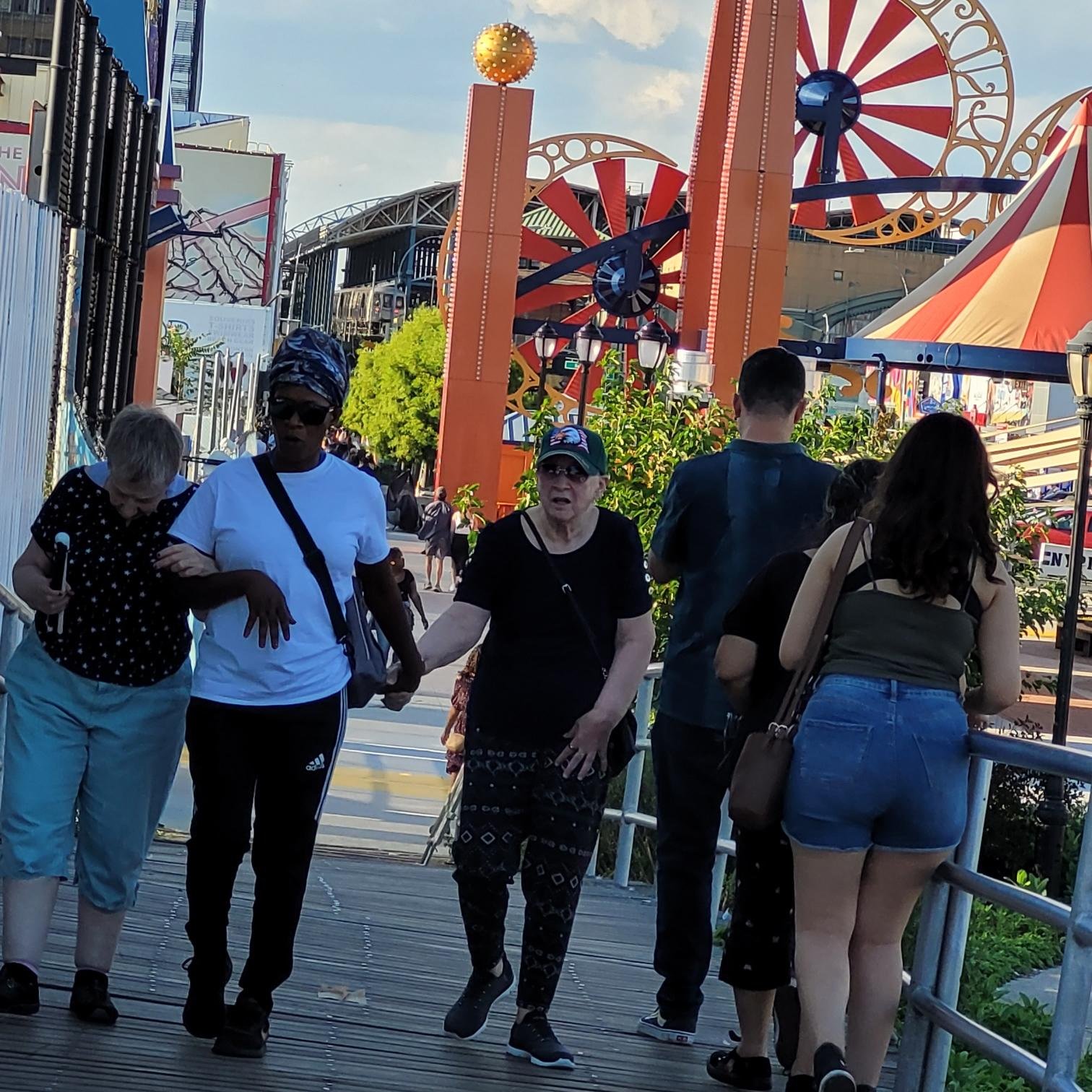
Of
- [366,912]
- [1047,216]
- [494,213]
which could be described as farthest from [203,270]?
[366,912]

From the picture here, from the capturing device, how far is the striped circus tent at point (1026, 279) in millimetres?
20000

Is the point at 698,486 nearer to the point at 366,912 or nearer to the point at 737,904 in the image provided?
the point at 737,904

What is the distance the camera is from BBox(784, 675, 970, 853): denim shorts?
380 centimetres

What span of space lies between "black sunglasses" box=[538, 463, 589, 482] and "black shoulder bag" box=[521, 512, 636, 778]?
0.17 meters

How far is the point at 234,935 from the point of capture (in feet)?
20.0

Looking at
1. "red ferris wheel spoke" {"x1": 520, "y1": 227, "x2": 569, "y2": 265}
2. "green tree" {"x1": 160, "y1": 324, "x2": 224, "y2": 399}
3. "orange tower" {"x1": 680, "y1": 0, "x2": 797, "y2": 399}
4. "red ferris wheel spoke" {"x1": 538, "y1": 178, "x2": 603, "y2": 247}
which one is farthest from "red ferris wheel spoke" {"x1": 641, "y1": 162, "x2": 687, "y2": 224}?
"green tree" {"x1": 160, "y1": 324, "x2": 224, "y2": 399}

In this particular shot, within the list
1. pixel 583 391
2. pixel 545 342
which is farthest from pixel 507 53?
pixel 583 391

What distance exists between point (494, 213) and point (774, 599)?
23026mm

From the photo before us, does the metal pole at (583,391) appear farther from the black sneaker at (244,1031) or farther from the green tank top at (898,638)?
the green tank top at (898,638)

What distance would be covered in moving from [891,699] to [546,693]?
115 centimetres

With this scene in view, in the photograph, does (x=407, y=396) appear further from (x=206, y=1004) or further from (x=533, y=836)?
(x=206, y=1004)

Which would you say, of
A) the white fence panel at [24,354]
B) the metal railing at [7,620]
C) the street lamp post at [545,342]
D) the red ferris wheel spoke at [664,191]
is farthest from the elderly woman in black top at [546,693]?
the red ferris wheel spoke at [664,191]

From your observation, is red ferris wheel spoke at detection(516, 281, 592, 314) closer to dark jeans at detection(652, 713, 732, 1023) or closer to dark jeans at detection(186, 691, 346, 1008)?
dark jeans at detection(652, 713, 732, 1023)

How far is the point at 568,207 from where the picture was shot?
108 ft
